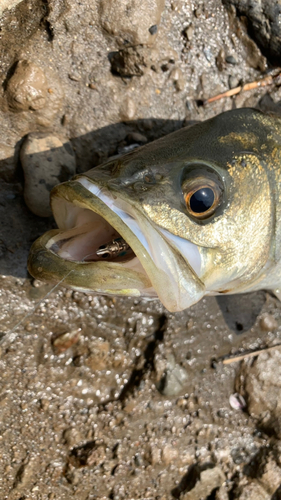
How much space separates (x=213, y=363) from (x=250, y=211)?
1658 millimetres

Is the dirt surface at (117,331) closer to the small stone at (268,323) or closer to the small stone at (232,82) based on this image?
the small stone at (268,323)

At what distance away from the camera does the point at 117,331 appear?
3.32 meters

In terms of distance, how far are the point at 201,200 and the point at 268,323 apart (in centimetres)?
191

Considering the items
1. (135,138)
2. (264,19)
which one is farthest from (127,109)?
(264,19)

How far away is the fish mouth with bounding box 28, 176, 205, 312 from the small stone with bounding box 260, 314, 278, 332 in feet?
5.30

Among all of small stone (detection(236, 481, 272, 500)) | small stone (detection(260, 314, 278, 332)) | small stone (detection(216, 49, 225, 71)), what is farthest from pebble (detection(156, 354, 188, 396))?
small stone (detection(216, 49, 225, 71))

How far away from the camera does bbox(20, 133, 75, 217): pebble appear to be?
3.03 meters

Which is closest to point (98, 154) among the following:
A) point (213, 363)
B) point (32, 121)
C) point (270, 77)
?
point (32, 121)

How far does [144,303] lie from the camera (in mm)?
3369

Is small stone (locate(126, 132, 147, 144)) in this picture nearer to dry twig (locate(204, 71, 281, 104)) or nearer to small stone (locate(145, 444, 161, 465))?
dry twig (locate(204, 71, 281, 104))

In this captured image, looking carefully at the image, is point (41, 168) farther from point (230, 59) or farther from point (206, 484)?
A: point (206, 484)

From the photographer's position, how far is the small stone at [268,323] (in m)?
3.58

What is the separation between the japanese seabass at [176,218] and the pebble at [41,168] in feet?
2.11

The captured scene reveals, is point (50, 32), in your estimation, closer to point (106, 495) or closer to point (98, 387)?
point (98, 387)
